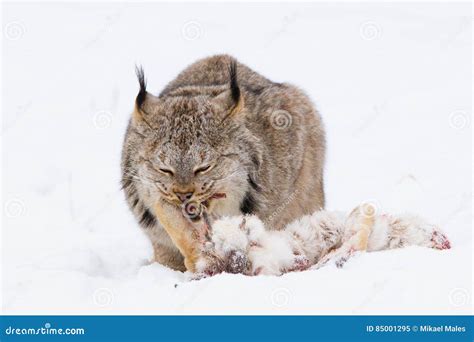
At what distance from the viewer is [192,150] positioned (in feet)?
17.8

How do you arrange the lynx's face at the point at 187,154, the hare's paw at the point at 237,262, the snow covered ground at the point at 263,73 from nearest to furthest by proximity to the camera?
the snow covered ground at the point at 263,73
the hare's paw at the point at 237,262
the lynx's face at the point at 187,154

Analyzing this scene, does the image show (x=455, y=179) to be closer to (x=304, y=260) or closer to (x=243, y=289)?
(x=304, y=260)

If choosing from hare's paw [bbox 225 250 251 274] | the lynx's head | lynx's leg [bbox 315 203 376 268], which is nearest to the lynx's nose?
the lynx's head

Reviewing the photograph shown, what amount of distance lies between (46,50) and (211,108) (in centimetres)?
905

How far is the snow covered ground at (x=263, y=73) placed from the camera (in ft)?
14.2

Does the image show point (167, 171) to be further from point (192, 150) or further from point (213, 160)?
point (213, 160)

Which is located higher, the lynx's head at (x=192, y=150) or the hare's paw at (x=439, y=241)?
the lynx's head at (x=192, y=150)

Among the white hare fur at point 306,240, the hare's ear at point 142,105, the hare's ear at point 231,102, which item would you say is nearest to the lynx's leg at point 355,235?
the white hare fur at point 306,240

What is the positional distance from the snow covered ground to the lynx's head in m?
0.59

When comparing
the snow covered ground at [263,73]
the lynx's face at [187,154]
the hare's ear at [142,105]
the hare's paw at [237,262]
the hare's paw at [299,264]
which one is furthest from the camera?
the hare's ear at [142,105]

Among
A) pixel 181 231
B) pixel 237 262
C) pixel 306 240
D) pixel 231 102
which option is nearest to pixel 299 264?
pixel 306 240

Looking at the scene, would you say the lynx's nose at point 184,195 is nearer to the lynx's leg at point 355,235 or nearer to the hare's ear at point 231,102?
the hare's ear at point 231,102

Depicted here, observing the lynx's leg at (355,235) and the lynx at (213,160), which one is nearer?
the lynx's leg at (355,235)

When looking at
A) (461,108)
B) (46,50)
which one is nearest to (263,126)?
(461,108)
